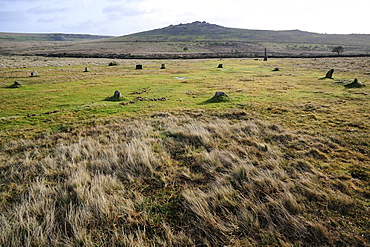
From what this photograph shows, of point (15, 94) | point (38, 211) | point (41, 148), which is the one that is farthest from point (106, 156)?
point (15, 94)

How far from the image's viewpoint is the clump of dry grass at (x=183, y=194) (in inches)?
147

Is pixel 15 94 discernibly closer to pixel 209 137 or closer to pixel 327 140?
pixel 209 137

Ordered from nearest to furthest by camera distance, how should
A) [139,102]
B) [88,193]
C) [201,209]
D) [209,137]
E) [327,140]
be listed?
[201,209], [88,193], [327,140], [209,137], [139,102]

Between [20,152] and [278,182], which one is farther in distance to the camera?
[20,152]

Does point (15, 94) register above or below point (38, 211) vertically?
above

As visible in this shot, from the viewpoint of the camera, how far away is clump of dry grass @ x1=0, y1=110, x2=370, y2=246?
12.2 feet

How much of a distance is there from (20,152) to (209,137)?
27.0ft

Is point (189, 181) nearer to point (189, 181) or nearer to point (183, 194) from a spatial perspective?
point (189, 181)

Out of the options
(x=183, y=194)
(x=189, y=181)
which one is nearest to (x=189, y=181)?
(x=189, y=181)

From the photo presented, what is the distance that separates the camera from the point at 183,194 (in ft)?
15.9

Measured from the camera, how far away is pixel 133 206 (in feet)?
14.9

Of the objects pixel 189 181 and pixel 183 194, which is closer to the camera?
pixel 183 194

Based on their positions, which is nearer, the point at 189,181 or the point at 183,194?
the point at 183,194

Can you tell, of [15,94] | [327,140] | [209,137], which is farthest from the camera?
[15,94]
